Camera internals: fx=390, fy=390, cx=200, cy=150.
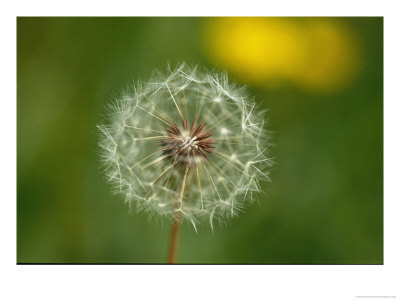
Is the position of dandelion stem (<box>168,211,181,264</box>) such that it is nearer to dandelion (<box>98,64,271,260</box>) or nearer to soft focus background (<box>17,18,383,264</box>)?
dandelion (<box>98,64,271,260</box>)

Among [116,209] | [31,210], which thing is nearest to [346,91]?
[116,209]

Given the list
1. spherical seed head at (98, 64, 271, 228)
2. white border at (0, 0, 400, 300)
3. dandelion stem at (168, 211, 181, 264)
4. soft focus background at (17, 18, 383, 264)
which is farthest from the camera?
soft focus background at (17, 18, 383, 264)

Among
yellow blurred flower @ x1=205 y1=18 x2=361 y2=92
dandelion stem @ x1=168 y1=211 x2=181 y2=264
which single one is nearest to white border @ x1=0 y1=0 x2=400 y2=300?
yellow blurred flower @ x1=205 y1=18 x2=361 y2=92

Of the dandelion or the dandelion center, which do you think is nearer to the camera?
the dandelion center

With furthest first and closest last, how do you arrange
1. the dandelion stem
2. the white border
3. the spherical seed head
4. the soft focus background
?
the soft focus background < the white border < the spherical seed head < the dandelion stem
